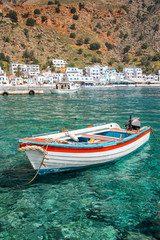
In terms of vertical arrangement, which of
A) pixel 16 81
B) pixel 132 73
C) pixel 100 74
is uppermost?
pixel 132 73

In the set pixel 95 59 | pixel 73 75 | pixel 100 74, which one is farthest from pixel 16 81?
A: pixel 95 59

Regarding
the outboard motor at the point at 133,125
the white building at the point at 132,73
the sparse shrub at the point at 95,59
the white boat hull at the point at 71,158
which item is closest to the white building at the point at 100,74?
the white building at the point at 132,73

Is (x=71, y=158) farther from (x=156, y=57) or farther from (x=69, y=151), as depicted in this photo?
(x=156, y=57)

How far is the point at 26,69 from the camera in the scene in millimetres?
156750

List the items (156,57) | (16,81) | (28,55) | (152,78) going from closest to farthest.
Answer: (16,81) → (152,78) → (28,55) → (156,57)

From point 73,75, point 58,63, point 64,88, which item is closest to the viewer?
point 64,88

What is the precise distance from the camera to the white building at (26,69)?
500 ft

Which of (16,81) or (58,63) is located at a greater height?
(58,63)

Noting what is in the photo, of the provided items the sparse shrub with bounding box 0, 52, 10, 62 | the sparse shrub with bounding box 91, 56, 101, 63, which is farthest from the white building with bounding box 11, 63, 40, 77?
the sparse shrub with bounding box 91, 56, 101, 63

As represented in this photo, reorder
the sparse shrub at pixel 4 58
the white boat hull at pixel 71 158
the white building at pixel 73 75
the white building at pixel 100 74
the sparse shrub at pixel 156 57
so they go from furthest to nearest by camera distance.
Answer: the sparse shrub at pixel 156 57, the sparse shrub at pixel 4 58, the white building at pixel 100 74, the white building at pixel 73 75, the white boat hull at pixel 71 158

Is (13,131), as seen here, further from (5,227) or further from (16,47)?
(16,47)

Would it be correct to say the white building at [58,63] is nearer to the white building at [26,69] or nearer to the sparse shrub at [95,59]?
the white building at [26,69]

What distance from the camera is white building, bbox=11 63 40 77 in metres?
152

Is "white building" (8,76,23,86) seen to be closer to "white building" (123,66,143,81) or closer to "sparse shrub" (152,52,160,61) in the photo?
"white building" (123,66,143,81)
